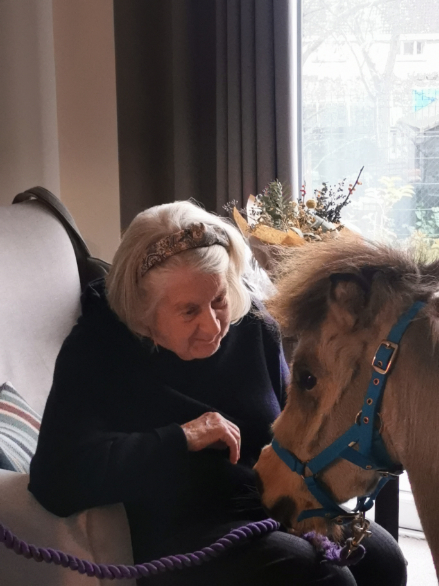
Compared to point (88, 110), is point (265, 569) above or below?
below

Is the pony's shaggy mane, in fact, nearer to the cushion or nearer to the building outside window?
the cushion

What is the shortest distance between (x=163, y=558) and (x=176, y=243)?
569 millimetres

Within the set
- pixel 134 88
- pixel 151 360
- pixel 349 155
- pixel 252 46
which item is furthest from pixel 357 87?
pixel 151 360

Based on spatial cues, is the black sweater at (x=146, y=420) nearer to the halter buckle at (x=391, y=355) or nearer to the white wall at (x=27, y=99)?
the halter buckle at (x=391, y=355)

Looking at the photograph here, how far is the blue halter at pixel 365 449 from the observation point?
936mm

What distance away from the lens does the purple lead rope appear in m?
1.16

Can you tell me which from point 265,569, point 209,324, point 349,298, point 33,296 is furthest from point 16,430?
point 349,298

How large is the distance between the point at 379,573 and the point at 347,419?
1.79ft

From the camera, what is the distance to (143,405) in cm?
138

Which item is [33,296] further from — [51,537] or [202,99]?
[202,99]

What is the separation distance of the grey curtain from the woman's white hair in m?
1.47

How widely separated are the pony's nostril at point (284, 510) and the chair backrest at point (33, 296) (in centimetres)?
91

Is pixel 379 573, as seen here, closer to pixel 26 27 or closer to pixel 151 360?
pixel 151 360

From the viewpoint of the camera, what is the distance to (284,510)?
112cm
